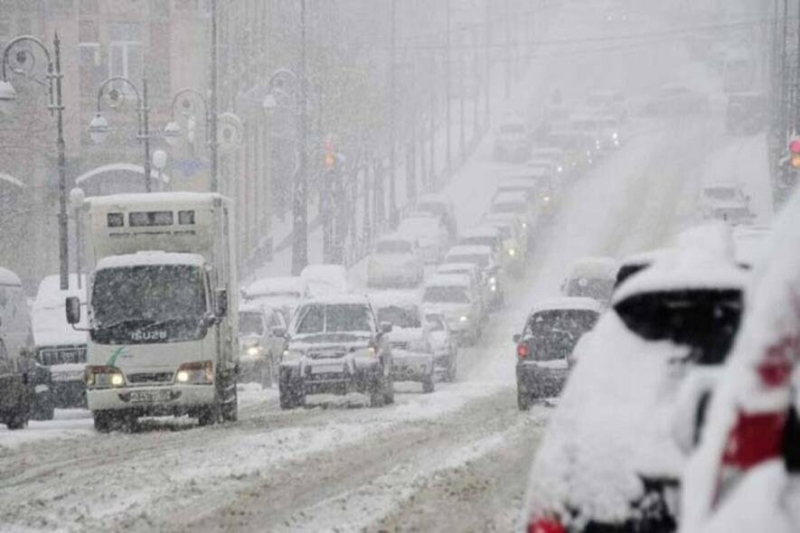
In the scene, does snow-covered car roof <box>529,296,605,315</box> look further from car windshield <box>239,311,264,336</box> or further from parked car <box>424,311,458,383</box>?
car windshield <box>239,311,264,336</box>

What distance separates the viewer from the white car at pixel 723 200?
66812mm

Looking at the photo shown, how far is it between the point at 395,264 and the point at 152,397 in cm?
3826

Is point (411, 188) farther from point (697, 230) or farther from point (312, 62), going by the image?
point (697, 230)

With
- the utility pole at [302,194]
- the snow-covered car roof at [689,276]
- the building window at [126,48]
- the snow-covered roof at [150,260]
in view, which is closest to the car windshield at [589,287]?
the utility pole at [302,194]

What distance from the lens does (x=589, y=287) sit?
155 feet

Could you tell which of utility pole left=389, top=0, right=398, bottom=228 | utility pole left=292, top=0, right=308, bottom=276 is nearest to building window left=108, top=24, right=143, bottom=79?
utility pole left=292, top=0, right=308, bottom=276

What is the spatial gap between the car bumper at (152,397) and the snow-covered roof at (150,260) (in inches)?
61.4

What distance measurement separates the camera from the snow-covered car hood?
15.5 ft

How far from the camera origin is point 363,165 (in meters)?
76.8

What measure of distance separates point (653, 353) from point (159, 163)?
42.9 meters

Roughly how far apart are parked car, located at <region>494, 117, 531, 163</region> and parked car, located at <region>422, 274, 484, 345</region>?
48.0 m

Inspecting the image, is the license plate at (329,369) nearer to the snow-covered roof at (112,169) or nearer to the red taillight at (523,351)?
the red taillight at (523,351)

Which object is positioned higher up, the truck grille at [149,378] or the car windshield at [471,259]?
the truck grille at [149,378]

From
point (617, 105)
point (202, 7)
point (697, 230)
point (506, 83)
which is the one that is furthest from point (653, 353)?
point (506, 83)
